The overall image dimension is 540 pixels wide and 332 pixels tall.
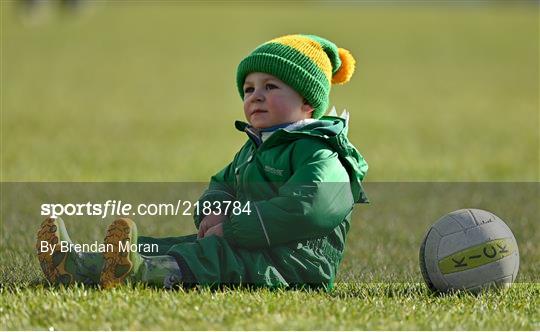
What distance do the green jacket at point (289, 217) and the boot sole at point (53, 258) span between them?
60cm

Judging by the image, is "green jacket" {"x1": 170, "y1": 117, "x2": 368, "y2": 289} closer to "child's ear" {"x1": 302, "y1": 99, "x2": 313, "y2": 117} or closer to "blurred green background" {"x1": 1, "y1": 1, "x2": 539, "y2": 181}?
"child's ear" {"x1": 302, "y1": 99, "x2": 313, "y2": 117}

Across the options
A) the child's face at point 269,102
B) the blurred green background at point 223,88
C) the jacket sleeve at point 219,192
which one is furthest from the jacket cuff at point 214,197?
the blurred green background at point 223,88

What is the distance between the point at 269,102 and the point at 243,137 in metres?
14.2

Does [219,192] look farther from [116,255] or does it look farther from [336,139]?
[116,255]

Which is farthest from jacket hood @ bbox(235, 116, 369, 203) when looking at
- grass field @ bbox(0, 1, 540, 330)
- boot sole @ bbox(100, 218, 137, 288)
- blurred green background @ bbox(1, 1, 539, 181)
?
blurred green background @ bbox(1, 1, 539, 181)

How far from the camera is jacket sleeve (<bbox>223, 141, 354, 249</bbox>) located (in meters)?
5.36

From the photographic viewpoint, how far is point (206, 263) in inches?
215

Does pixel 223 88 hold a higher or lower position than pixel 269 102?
lower

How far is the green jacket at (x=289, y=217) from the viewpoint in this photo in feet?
17.7

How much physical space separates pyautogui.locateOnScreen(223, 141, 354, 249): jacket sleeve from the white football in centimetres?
69

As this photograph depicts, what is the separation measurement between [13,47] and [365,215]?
28.3 metres

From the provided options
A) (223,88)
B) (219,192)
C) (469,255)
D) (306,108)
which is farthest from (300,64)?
(223,88)

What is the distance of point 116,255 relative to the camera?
5.26 m

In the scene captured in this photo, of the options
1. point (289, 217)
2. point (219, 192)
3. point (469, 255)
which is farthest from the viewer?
point (219, 192)
